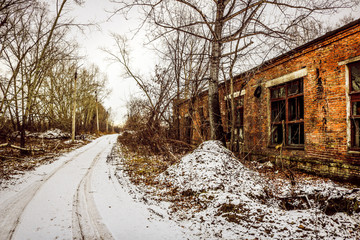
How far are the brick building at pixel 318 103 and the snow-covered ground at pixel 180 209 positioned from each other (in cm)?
122

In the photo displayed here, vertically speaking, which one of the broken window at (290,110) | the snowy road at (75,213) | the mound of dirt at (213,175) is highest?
the broken window at (290,110)

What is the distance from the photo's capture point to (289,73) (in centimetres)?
731

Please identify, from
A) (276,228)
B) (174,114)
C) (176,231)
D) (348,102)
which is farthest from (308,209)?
(174,114)

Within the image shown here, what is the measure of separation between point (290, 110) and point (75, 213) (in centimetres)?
800

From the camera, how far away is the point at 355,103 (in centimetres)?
543

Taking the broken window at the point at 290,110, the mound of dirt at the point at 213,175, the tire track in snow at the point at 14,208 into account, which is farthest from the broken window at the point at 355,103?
the tire track in snow at the point at 14,208

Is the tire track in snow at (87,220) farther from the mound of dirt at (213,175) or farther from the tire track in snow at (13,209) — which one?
the mound of dirt at (213,175)

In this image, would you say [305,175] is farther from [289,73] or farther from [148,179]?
[148,179]

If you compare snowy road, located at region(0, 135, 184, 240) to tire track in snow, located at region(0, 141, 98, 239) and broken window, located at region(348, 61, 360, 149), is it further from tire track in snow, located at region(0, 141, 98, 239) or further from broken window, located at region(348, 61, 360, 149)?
broken window, located at region(348, 61, 360, 149)

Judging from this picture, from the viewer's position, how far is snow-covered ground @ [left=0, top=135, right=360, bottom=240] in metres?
2.80

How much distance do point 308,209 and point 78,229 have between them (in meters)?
4.01

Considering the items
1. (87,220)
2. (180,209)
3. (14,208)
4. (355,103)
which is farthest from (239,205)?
(355,103)

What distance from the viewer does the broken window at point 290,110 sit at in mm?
7148

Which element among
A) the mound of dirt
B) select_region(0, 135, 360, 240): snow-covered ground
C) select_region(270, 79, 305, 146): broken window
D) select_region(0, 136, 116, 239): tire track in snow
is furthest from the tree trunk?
select_region(0, 136, 116, 239): tire track in snow
